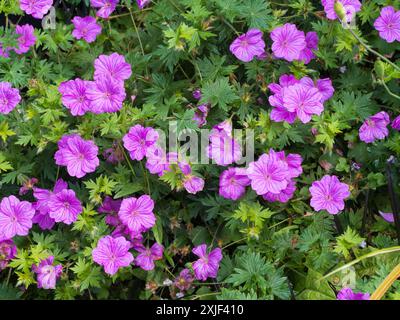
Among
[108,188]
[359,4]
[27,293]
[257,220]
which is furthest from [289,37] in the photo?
[27,293]

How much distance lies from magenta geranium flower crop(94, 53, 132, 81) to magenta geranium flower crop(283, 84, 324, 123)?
44cm

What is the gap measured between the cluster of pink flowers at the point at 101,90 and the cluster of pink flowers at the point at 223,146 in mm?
262

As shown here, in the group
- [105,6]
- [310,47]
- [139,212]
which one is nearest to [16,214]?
[139,212]

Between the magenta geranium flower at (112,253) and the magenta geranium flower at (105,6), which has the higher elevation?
the magenta geranium flower at (105,6)

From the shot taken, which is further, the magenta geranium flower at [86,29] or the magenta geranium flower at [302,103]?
the magenta geranium flower at [86,29]

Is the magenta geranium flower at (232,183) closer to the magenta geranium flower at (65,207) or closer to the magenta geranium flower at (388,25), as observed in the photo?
the magenta geranium flower at (65,207)

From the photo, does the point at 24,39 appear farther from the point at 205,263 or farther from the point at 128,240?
the point at 205,263

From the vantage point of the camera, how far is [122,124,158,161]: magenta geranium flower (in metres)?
1.85

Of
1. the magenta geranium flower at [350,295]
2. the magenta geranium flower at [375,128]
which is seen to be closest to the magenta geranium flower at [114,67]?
the magenta geranium flower at [375,128]

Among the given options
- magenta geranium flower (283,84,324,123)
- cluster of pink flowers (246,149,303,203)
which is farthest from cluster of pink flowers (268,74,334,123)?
cluster of pink flowers (246,149,303,203)

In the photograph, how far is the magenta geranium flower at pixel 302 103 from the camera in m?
1.86

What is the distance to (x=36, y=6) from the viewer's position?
2152 mm

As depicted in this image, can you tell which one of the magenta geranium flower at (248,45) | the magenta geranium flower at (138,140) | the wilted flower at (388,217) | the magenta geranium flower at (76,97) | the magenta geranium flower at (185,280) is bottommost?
the magenta geranium flower at (185,280)

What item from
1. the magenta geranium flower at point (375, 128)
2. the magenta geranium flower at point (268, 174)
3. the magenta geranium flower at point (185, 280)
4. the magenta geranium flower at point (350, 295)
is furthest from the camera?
the magenta geranium flower at point (375, 128)
